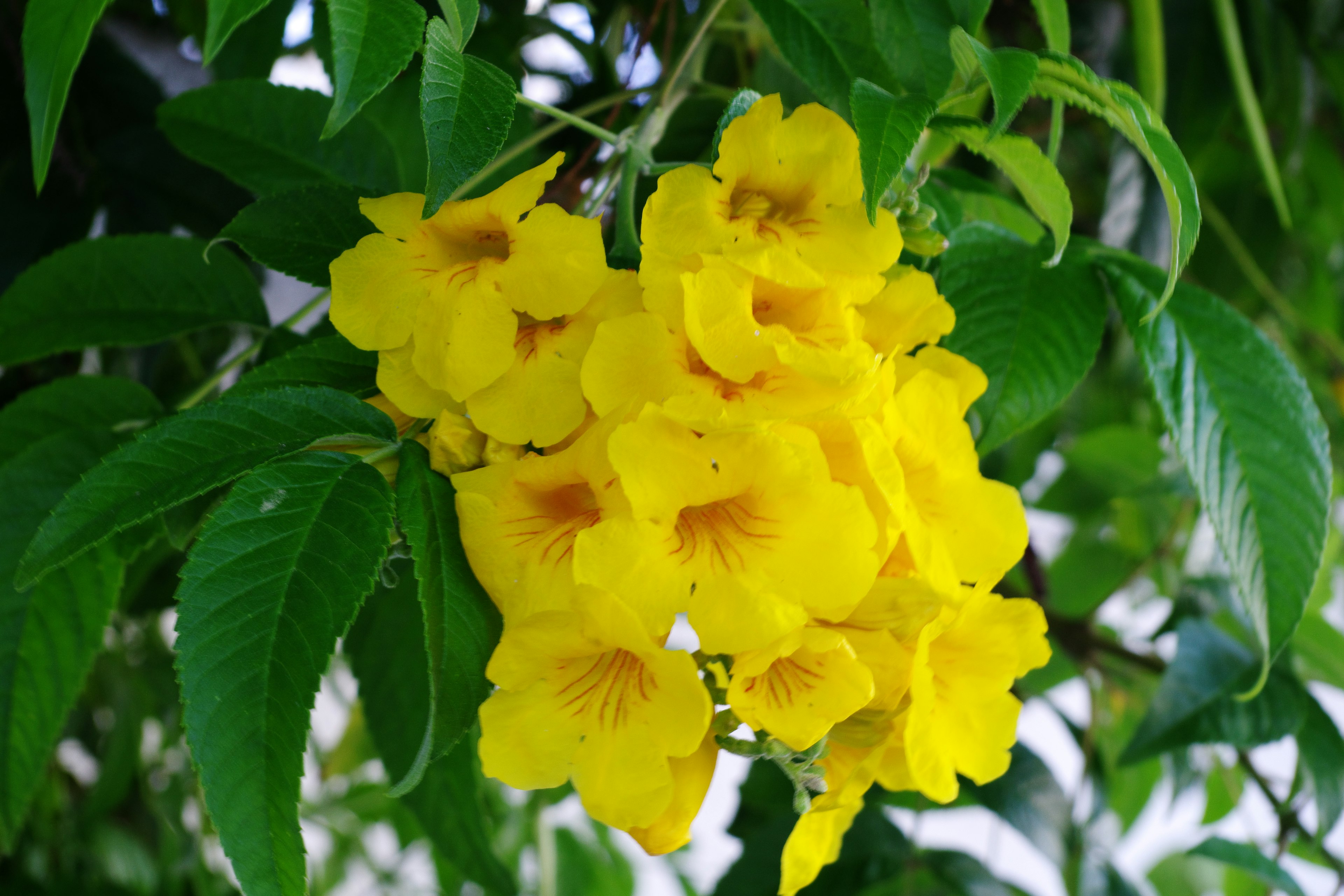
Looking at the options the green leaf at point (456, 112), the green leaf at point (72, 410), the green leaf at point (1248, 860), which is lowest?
the green leaf at point (1248, 860)

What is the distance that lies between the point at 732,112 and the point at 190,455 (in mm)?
186

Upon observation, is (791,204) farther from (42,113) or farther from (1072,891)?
(1072,891)

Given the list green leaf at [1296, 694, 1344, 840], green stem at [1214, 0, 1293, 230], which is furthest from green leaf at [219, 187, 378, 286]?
green leaf at [1296, 694, 1344, 840]

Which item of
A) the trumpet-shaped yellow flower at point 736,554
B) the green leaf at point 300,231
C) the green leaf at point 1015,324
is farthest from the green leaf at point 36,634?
the green leaf at point 1015,324

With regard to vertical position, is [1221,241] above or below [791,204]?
below

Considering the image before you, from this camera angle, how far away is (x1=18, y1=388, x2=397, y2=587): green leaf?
25cm

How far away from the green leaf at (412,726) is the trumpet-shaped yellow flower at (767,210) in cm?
20

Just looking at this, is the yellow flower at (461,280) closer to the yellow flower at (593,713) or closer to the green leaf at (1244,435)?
the yellow flower at (593,713)

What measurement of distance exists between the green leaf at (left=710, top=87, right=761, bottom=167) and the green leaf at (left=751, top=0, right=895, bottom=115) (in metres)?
0.04

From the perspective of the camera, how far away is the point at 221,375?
401mm

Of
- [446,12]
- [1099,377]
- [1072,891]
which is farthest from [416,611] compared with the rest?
[1099,377]

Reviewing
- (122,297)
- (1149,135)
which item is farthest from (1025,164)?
(122,297)

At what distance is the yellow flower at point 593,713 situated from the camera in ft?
0.80

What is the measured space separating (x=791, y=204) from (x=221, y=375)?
26cm
